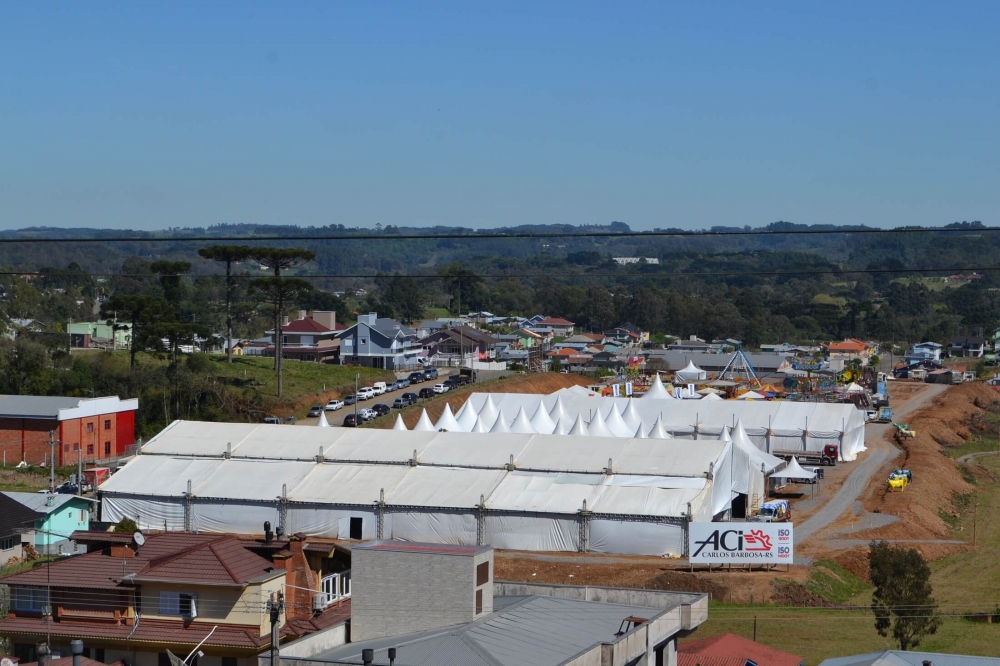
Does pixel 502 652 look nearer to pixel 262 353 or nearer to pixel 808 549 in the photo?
pixel 808 549

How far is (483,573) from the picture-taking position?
1527 centimetres

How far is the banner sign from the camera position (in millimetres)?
26203

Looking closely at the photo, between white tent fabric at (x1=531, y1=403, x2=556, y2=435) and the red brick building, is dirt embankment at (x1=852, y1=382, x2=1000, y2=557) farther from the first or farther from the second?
the red brick building

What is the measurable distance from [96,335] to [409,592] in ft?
226

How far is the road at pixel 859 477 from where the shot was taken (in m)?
31.7

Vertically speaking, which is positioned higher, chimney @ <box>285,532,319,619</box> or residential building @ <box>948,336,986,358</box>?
chimney @ <box>285,532,319,619</box>

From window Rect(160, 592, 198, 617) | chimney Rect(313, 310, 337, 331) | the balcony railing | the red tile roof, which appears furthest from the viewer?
chimney Rect(313, 310, 337, 331)

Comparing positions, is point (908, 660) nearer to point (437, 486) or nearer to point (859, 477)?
point (437, 486)

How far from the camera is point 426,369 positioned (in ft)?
240

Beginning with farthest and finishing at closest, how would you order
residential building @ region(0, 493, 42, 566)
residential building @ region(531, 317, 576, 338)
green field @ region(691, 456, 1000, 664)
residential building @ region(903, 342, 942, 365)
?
1. residential building @ region(531, 317, 576, 338)
2. residential building @ region(903, 342, 942, 365)
3. residential building @ region(0, 493, 42, 566)
4. green field @ region(691, 456, 1000, 664)

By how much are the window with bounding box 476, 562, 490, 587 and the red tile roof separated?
4159mm

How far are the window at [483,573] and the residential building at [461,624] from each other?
0.5 inches

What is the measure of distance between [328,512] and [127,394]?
82.1ft

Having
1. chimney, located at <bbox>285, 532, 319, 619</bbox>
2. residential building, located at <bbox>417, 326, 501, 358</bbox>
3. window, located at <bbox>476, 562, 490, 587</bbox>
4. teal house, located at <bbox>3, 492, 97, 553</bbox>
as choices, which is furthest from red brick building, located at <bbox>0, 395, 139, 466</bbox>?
residential building, located at <bbox>417, 326, 501, 358</bbox>
